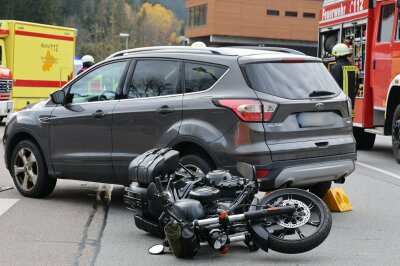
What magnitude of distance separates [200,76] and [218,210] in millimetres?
1756

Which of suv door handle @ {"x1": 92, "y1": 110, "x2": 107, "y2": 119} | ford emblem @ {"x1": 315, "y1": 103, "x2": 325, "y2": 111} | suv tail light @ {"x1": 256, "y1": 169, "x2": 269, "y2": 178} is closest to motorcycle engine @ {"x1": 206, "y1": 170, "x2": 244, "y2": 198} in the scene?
suv tail light @ {"x1": 256, "y1": 169, "x2": 269, "y2": 178}

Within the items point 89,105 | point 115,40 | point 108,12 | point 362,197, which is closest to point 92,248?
point 89,105

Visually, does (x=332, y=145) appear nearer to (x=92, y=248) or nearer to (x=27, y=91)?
(x=92, y=248)

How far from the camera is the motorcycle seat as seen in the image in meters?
5.88

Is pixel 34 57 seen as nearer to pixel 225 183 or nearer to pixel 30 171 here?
pixel 30 171

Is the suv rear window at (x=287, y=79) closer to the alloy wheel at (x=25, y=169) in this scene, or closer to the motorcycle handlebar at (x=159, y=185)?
the motorcycle handlebar at (x=159, y=185)

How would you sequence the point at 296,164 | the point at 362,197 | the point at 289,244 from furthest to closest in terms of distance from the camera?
the point at 362,197
the point at 296,164
the point at 289,244

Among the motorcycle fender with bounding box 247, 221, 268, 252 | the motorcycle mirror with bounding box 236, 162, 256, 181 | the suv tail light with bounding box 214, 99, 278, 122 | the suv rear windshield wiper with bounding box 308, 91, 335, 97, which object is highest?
the suv rear windshield wiper with bounding box 308, 91, 335, 97

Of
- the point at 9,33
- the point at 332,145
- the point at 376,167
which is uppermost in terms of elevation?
the point at 9,33

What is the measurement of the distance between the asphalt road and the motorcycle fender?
5.6 inches

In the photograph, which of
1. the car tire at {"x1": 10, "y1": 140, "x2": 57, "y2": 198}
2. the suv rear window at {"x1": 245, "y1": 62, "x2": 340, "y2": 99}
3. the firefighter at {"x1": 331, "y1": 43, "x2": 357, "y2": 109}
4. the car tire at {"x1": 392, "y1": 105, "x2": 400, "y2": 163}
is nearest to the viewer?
the suv rear window at {"x1": 245, "y1": 62, "x2": 340, "y2": 99}

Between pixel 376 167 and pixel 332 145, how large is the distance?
17.6ft

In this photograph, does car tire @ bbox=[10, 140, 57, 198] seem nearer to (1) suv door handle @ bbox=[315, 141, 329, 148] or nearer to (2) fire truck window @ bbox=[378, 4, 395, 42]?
(1) suv door handle @ bbox=[315, 141, 329, 148]

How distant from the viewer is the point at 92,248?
6.26 meters
